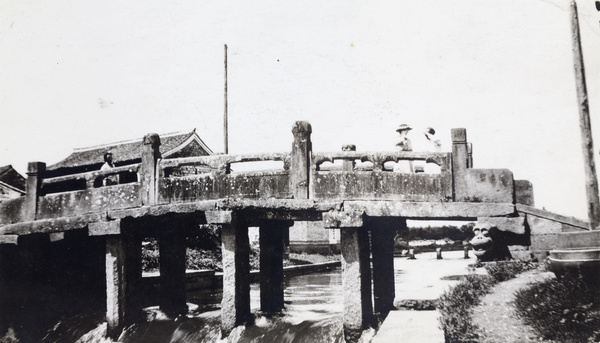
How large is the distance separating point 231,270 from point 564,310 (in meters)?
6.26

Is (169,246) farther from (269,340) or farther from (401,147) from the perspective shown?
(401,147)

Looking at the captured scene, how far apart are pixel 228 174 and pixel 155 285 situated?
6.32 metres

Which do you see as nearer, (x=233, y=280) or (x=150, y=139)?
(x=233, y=280)

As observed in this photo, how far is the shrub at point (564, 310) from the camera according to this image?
23.5ft

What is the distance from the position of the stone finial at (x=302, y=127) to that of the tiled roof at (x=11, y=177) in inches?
944

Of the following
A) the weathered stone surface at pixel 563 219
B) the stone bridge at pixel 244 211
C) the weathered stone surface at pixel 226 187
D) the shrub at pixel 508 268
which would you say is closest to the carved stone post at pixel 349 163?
the stone bridge at pixel 244 211

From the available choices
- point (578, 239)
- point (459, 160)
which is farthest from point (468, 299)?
point (459, 160)

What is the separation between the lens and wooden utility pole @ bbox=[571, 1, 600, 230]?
8781 millimetres

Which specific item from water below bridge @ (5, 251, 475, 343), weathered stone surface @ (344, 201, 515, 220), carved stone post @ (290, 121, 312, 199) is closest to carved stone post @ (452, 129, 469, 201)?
weathered stone surface @ (344, 201, 515, 220)

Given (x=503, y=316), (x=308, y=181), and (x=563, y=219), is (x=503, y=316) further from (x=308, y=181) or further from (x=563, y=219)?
(x=308, y=181)

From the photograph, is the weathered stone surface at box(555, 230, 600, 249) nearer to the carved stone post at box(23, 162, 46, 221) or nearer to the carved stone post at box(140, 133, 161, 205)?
the carved stone post at box(140, 133, 161, 205)

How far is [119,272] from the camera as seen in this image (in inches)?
445

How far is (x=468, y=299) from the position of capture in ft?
31.9

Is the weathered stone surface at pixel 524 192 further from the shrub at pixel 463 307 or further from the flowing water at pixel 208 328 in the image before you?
the flowing water at pixel 208 328
